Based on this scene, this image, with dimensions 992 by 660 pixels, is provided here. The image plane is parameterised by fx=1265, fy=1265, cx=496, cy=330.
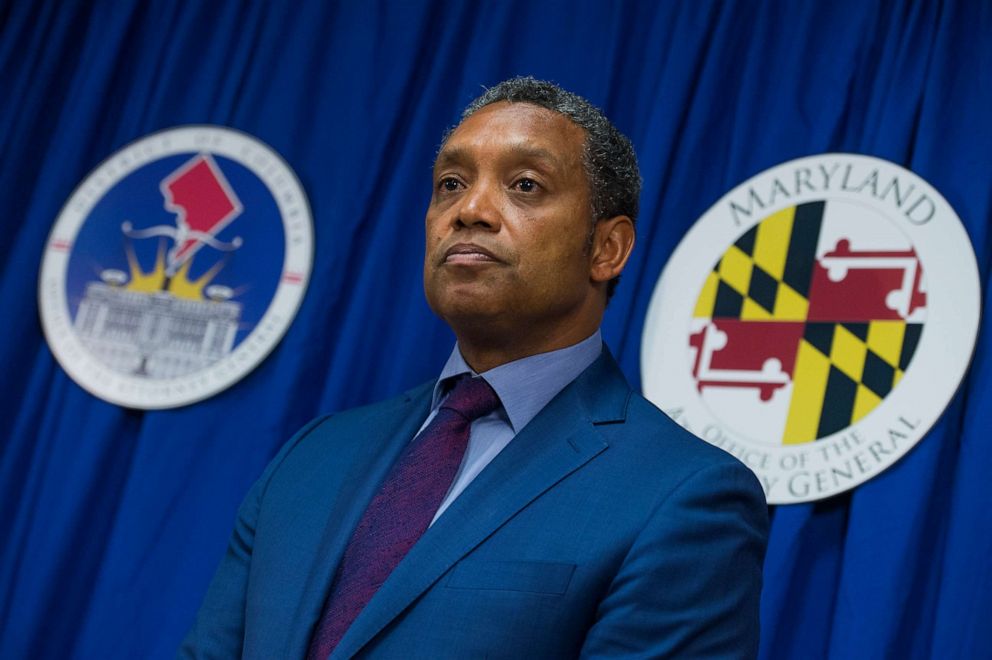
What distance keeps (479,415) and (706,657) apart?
38cm

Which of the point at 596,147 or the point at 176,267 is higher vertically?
the point at 596,147

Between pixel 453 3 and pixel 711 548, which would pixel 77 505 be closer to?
pixel 453 3

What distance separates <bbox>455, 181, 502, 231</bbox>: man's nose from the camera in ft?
4.73

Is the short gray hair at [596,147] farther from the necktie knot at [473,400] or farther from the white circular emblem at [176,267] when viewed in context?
the white circular emblem at [176,267]

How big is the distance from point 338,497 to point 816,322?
39.0 inches

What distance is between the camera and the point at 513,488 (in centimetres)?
128

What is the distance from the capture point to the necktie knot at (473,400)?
4.66ft

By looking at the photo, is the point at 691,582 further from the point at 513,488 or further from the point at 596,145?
the point at 596,145

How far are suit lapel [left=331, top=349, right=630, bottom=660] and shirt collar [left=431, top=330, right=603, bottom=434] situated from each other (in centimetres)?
2

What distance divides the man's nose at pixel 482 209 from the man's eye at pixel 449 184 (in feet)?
0.19

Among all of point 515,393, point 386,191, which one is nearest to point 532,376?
point 515,393

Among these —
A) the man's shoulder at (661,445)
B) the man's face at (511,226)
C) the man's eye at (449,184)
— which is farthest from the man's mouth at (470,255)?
the man's shoulder at (661,445)

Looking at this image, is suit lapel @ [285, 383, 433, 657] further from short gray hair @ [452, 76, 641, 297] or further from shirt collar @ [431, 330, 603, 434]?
short gray hair @ [452, 76, 641, 297]

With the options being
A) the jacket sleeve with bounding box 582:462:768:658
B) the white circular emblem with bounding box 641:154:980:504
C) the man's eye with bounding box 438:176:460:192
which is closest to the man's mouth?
the man's eye with bounding box 438:176:460:192
